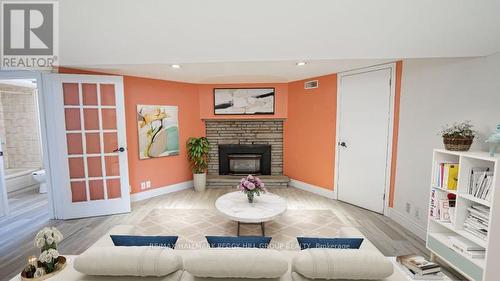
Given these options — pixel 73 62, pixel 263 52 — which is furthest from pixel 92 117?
pixel 263 52

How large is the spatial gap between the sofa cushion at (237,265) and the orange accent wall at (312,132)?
3313 millimetres

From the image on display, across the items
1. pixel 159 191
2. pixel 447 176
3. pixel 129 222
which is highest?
pixel 447 176

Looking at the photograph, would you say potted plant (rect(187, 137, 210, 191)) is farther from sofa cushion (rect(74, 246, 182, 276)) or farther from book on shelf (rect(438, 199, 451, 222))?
book on shelf (rect(438, 199, 451, 222))

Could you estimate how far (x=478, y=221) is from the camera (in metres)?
1.98

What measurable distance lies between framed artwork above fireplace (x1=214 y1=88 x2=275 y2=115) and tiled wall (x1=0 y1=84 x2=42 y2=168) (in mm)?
4035

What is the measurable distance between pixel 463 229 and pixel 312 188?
2539mm

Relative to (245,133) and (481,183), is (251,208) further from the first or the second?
(245,133)

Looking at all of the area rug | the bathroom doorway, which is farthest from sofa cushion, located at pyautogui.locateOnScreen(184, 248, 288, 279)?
the bathroom doorway

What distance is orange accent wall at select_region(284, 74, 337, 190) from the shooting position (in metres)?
4.17

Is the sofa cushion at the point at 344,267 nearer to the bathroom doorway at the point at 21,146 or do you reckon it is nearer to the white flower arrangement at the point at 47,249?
the white flower arrangement at the point at 47,249

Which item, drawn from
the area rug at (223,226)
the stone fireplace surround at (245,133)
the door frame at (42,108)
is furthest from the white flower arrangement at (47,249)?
the stone fireplace surround at (245,133)

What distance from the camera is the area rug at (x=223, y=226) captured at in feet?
9.13

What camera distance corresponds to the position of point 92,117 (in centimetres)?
341

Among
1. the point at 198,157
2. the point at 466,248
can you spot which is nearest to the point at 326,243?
the point at 466,248
